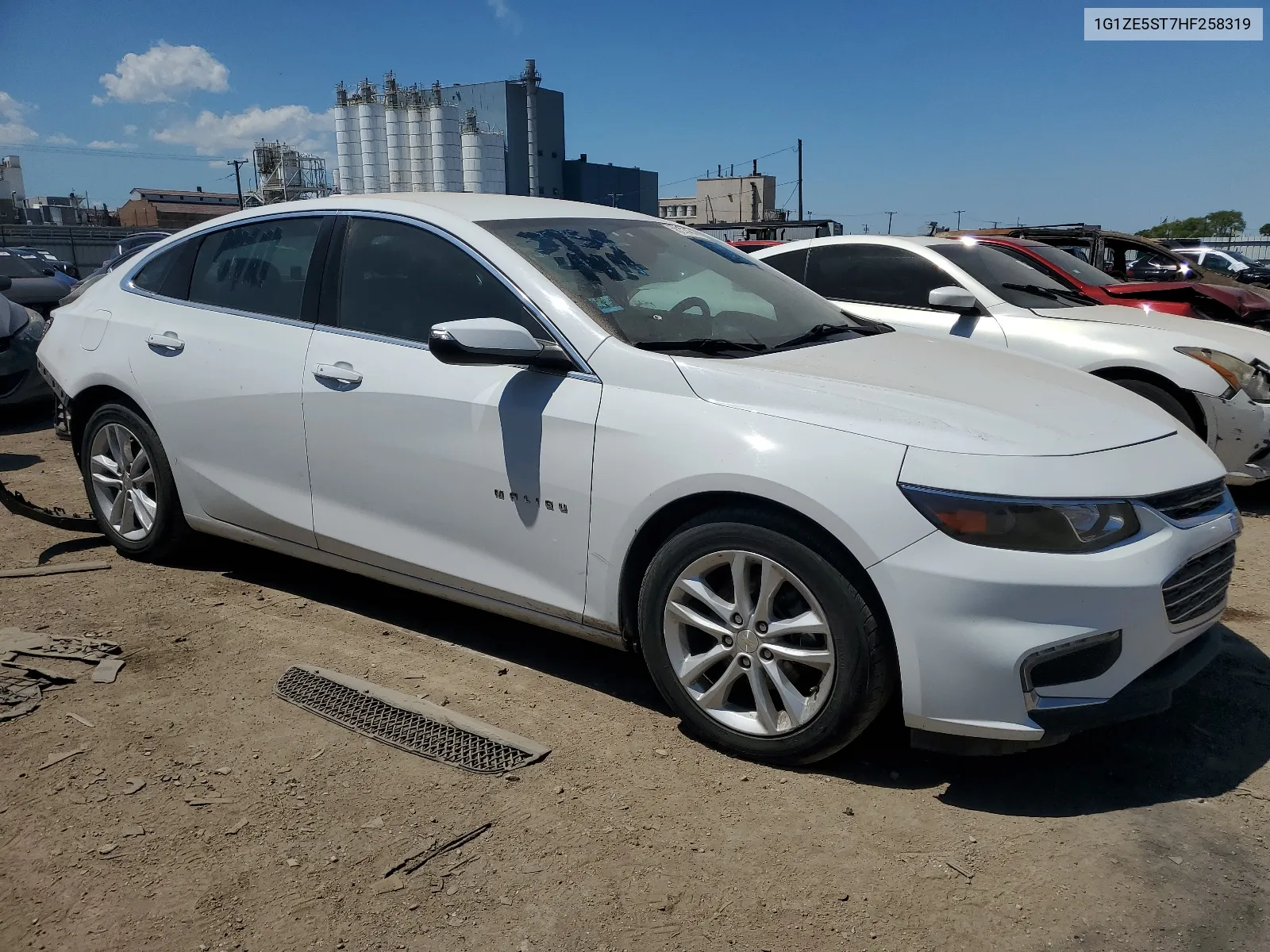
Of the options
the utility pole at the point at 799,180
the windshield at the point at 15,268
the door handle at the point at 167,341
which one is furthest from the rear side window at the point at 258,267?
the utility pole at the point at 799,180

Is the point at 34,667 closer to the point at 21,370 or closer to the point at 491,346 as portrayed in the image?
the point at 491,346

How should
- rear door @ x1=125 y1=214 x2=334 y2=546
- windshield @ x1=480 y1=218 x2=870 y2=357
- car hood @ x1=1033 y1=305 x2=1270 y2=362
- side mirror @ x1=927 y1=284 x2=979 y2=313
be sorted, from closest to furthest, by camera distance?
windshield @ x1=480 y1=218 x2=870 y2=357, rear door @ x1=125 y1=214 x2=334 y2=546, side mirror @ x1=927 y1=284 x2=979 y2=313, car hood @ x1=1033 y1=305 x2=1270 y2=362

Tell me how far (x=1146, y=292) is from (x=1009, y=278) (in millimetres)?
1444

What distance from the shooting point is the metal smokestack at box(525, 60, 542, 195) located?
75.1 metres

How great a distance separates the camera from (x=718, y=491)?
9.39 ft

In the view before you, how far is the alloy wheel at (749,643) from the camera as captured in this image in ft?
9.20

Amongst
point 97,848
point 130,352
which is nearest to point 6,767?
point 97,848

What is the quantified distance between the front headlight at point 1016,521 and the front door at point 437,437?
1093 millimetres

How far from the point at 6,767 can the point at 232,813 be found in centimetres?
80

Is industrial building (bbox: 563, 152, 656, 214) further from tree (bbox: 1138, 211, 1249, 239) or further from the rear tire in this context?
the rear tire

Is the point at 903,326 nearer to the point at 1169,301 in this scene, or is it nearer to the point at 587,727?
the point at 1169,301

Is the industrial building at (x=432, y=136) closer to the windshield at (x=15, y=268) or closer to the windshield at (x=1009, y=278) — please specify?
the windshield at (x=15, y=268)

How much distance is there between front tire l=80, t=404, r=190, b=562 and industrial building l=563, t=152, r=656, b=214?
7712 centimetres

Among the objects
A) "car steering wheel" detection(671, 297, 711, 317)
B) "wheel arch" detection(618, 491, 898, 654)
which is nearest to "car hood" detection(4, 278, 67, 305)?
"car steering wheel" detection(671, 297, 711, 317)
